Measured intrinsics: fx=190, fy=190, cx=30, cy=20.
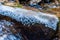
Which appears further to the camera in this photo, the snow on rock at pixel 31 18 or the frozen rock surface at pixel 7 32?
the snow on rock at pixel 31 18

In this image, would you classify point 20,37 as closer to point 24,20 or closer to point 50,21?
point 24,20

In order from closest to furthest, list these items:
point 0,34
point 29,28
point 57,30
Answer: point 0,34, point 29,28, point 57,30

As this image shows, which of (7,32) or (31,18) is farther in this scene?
(31,18)

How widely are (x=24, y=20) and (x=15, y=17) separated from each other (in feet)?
0.78

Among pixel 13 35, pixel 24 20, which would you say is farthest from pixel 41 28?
pixel 13 35

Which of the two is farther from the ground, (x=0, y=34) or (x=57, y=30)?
(x=0, y=34)

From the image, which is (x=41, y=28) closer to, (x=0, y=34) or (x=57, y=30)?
(x=57, y=30)

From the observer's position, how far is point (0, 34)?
3670 millimetres

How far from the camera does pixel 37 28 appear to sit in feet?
14.2

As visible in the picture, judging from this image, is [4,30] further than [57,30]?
No

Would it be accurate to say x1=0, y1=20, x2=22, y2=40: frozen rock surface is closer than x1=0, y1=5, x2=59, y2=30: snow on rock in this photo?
Yes

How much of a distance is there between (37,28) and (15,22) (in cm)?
52

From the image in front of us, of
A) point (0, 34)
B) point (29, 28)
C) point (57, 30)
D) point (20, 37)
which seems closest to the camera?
point (0, 34)

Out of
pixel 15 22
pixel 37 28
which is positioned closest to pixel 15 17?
pixel 15 22
